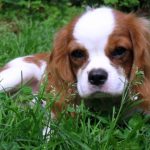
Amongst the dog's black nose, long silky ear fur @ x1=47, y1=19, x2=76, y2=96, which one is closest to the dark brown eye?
long silky ear fur @ x1=47, y1=19, x2=76, y2=96

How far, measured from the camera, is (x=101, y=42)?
14.0 ft

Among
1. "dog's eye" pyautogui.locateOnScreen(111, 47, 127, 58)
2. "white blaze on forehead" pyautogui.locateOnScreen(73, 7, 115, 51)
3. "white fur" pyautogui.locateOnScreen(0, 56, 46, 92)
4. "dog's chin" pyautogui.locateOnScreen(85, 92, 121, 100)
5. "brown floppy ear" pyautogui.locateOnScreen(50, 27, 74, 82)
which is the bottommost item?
"white fur" pyautogui.locateOnScreen(0, 56, 46, 92)

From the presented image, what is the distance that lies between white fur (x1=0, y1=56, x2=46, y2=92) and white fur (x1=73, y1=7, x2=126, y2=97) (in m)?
0.80

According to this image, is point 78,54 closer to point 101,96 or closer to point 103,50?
point 103,50

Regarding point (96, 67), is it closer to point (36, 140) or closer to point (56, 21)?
point (36, 140)

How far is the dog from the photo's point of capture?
420 centimetres

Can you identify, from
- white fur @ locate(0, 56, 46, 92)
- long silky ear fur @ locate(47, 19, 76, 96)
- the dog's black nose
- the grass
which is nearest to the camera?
the grass

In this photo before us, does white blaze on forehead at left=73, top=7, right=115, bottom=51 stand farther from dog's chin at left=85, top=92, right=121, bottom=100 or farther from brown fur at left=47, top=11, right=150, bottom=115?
dog's chin at left=85, top=92, right=121, bottom=100

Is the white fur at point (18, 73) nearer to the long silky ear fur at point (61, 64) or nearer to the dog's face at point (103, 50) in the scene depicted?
the long silky ear fur at point (61, 64)

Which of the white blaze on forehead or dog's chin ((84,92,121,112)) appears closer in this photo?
the white blaze on forehead

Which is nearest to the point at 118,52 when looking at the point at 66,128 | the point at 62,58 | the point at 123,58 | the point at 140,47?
the point at 123,58

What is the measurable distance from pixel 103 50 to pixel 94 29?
16cm

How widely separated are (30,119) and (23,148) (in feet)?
0.71

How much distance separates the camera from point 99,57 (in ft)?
14.0
